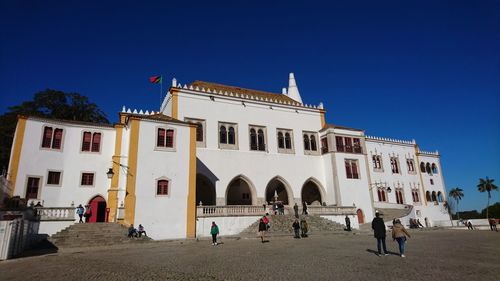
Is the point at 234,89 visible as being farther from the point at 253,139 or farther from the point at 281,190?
the point at 281,190

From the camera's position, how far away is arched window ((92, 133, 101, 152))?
22.1 metres

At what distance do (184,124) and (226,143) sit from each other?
20.1ft

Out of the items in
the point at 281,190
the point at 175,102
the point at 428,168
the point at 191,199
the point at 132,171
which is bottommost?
the point at 191,199

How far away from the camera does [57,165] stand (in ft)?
67.5

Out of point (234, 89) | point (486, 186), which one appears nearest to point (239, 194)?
point (234, 89)

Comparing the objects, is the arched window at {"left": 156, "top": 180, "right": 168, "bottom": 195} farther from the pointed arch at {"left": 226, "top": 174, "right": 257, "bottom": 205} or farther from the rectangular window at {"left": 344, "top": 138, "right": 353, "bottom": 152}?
the rectangular window at {"left": 344, "top": 138, "right": 353, "bottom": 152}

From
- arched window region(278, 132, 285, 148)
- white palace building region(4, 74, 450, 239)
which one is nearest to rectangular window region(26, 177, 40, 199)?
white palace building region(4, 74, 450, 239)

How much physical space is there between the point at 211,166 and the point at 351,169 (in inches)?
553

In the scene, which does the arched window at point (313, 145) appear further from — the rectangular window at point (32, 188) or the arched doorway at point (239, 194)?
the rectangular window at point (32, 188)

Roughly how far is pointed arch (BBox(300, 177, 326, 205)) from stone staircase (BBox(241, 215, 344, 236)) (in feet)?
20.2

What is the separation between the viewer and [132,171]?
19.4 meters

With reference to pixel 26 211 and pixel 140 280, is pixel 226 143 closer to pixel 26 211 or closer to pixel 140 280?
pixel 26 211

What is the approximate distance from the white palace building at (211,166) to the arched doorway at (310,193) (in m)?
0.10

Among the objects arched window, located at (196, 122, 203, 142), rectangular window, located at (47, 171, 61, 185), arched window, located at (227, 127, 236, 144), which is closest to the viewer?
rectangular window, located at (47, 171, 61, 185)
